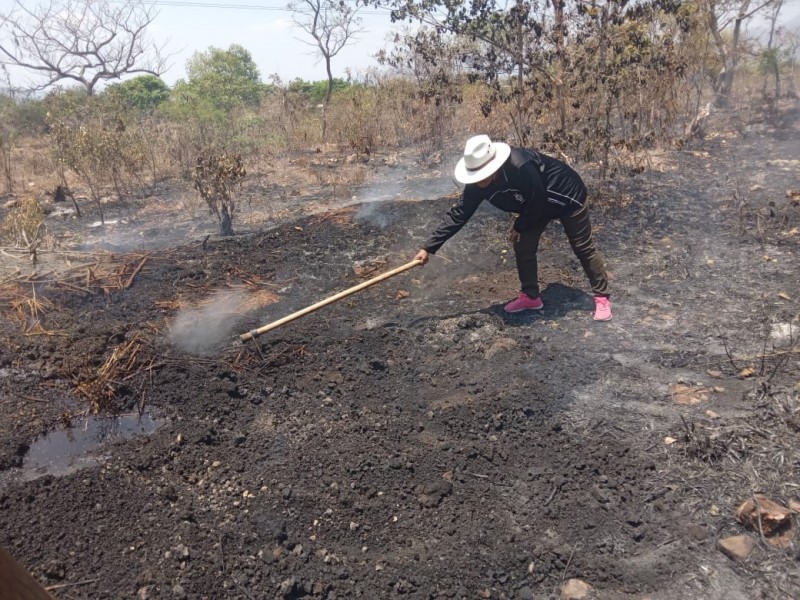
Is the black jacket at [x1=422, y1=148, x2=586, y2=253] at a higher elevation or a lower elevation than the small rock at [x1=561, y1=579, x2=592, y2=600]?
higher

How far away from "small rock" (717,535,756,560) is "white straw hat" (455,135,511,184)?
8.34 feet

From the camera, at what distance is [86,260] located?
6.26 metres

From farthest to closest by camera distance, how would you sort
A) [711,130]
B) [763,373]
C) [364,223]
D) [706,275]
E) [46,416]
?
[711,130] < [364,223] < [706,275] < [46,416] < [763,373]

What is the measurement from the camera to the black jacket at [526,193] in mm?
4055

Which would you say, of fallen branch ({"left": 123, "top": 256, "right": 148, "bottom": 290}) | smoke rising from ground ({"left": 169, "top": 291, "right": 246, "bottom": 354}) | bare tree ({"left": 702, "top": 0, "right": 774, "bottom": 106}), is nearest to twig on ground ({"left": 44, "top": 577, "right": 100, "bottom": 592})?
smoke rising from ground ({"left": 169, "top": 291, "right": 246, "bottom": 354})

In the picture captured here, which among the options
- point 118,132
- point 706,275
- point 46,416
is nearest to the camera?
point 46,416

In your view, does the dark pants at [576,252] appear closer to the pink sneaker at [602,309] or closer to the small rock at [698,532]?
the pink sneaker at [602,309]

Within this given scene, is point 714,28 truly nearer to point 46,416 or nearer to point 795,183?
point 795,183

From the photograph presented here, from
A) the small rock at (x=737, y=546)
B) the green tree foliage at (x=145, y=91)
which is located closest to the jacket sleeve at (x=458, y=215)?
the small rock at (x=737, y=546)

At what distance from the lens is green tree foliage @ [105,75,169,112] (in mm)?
23141

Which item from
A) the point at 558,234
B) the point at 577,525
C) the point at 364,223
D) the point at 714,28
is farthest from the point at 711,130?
the point at 577,525

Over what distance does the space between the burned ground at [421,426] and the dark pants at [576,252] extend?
276mm

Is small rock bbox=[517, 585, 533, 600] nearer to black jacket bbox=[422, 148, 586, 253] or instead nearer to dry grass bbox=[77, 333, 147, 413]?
black jacket bbox=[422, 148, 586, 253]

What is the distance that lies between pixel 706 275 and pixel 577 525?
10.9ft
